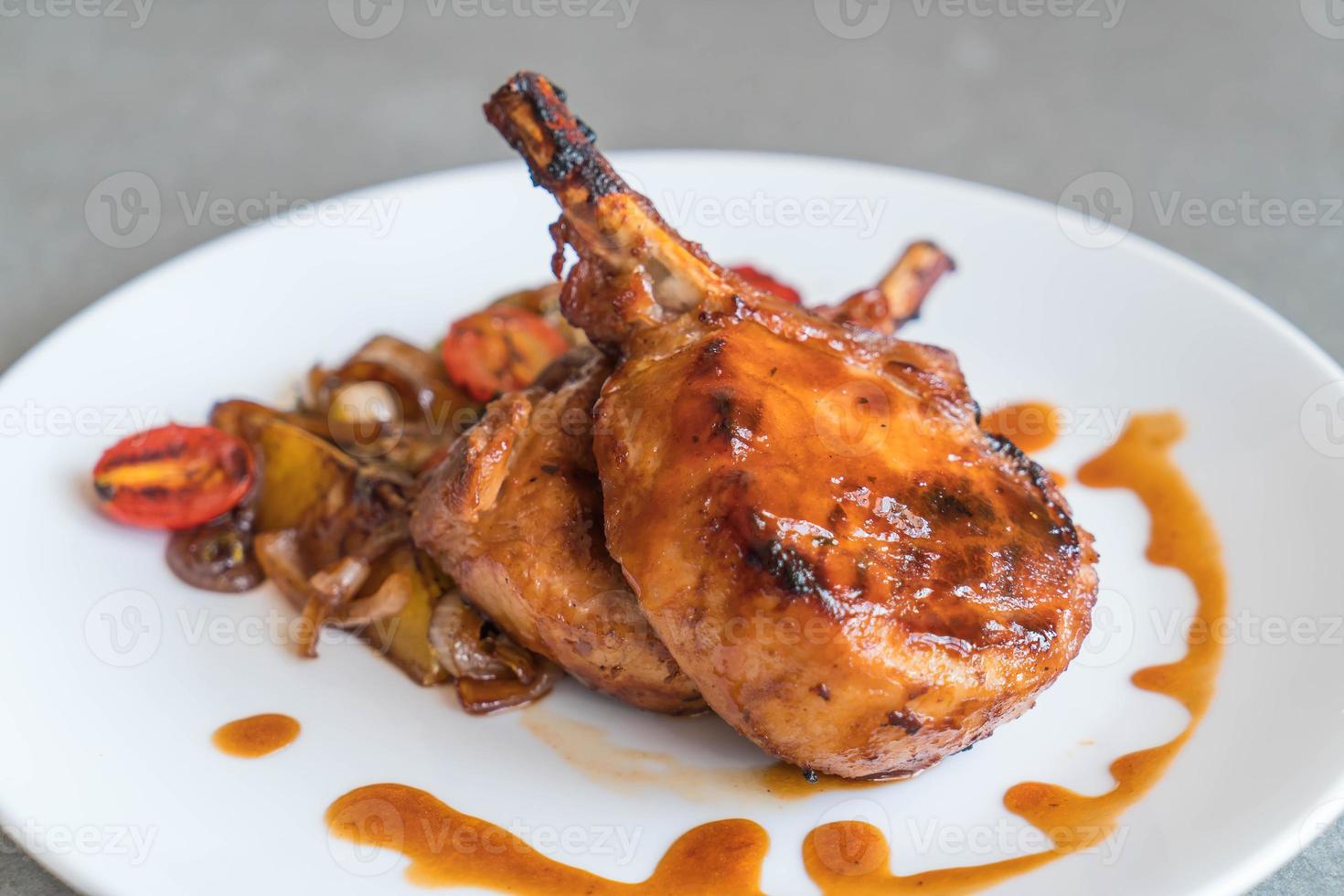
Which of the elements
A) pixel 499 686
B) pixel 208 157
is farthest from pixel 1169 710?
pixel 208 157

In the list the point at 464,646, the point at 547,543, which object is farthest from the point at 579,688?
the point at 547,543

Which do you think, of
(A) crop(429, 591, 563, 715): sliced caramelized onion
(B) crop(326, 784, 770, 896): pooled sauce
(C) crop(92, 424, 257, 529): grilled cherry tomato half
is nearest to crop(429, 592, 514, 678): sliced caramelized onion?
(A) crop(429, 591, 563, 715): sliced caramelized onion

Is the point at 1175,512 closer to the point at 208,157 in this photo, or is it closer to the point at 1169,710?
the point at 1169,710

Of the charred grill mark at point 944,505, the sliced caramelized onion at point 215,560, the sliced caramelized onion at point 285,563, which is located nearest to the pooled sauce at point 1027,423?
the charred grill mark at point 944,505

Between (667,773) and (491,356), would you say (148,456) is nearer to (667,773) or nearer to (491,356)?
(491,356)

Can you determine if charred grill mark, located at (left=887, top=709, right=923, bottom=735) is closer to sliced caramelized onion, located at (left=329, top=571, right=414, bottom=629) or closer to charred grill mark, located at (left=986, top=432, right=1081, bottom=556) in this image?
charred grill mark, located at (left=986, top=432, right=1081, bottom=556)

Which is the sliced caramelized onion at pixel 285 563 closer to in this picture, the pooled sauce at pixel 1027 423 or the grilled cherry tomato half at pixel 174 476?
the grilled cherry tomato half at pixel 174 476
